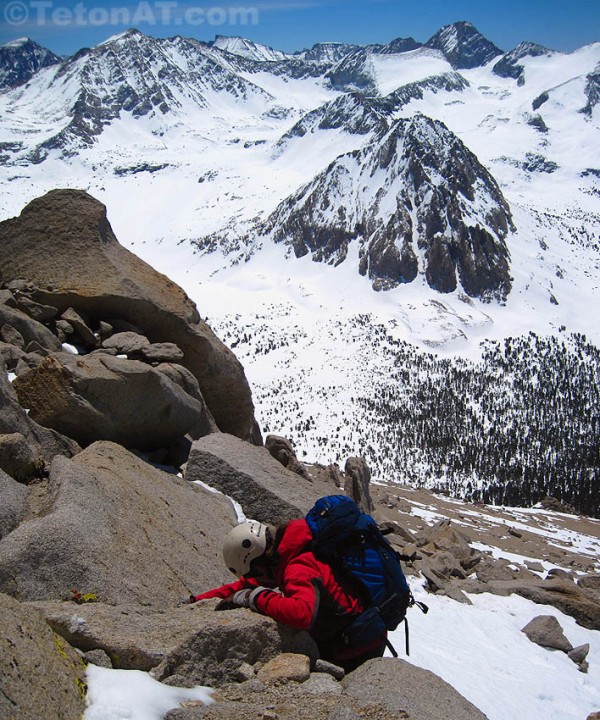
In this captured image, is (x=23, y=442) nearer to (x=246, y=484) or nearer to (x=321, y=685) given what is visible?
(x=246, y=484)

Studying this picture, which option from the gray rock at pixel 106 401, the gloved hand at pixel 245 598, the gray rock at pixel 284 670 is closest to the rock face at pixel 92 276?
Answer: the gray rock at pixel 106 401

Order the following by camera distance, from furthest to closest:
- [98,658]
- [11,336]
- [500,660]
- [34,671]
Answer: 1. [11,336]
2. [500,660]
3. [98,658]
4. [34,671]

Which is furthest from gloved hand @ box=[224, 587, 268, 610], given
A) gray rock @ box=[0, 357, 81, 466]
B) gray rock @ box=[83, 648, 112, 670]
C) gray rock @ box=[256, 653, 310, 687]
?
gray rock @ box=[0, 357, 81, 466]

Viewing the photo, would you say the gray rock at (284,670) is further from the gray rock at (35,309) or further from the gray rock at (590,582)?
the gray rock at (590,582)

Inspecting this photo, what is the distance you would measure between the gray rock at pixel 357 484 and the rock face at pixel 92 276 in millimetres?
8069

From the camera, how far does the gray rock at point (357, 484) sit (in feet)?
76.3

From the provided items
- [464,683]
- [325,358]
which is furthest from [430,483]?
[464,683]

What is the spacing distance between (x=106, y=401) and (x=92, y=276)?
550 cm

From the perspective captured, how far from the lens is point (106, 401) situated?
11672 mm

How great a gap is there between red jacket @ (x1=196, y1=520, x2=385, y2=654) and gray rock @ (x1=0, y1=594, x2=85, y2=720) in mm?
1882

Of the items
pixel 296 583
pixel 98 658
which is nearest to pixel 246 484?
pixel 296 583

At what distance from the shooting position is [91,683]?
15.5 ft

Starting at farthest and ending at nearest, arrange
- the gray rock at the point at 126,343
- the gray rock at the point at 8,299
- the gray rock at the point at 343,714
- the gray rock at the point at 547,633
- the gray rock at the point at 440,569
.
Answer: the gray rock at the point at 440,569 → the gray rock at the point at 126,343 → the gray rock at the point at 8,299 → the gray rock at the point at 547,633 → the gray rock at the point at 343,714

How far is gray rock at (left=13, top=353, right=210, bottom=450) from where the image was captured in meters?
10.9
